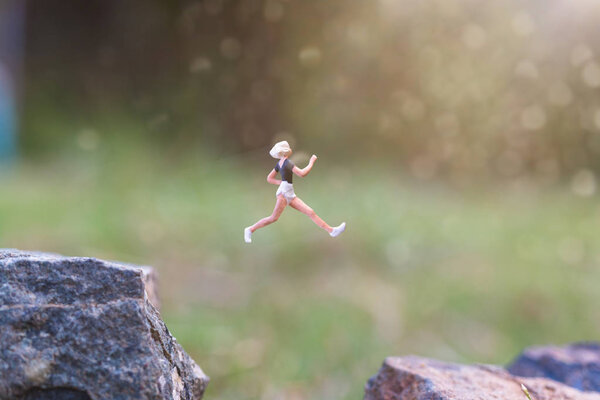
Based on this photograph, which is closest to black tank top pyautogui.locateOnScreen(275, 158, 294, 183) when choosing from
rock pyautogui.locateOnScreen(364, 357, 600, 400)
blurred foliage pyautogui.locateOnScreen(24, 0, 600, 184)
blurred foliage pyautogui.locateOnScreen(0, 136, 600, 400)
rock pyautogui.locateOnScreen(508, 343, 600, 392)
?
rock pyautogui.locateOnScreen(364, 357, 600, 400)

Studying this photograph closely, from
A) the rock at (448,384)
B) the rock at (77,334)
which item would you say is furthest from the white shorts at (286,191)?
the rock at (448,384)

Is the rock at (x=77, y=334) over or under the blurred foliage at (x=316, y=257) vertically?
under

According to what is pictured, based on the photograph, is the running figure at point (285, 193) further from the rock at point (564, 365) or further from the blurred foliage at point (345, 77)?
the blurred foliage at point (345, 77)

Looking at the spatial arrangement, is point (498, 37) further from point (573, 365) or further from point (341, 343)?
point (573, 365)

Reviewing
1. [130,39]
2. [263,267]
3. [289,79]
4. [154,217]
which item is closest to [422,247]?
[263,267]

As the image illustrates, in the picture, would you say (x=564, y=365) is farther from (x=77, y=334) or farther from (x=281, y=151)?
(x=77, y=334)

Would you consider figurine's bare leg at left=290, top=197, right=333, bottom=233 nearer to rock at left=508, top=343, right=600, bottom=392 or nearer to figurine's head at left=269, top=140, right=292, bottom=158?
figurine's head at left=269, top=140, right=292, bottom=158
